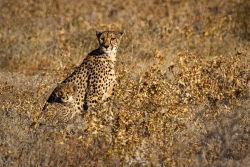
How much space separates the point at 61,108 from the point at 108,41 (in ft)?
3.14

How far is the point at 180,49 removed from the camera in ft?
33.7

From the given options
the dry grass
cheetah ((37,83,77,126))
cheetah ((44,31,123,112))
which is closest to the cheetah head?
cheetah ((44,31,123,112))

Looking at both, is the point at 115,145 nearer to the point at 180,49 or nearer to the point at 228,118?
the point at 228,118

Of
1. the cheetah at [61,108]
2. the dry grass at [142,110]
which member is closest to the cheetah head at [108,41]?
the dry grass at [142,110]

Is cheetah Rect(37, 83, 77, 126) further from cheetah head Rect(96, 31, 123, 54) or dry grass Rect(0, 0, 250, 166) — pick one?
cheetah head Rect(96, 31, 123, 54)

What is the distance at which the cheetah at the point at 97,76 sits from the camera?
6816 mm

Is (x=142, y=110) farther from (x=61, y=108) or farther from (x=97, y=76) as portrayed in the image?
(x=97, y=76)

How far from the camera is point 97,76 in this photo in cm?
691

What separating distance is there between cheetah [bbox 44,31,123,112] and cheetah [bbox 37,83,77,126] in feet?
0.43

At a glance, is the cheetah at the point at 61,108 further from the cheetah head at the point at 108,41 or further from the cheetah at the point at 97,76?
the cheetah head at the point at 108,41

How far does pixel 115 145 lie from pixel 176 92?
1.46 m

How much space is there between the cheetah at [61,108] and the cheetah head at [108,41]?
632 millimetres

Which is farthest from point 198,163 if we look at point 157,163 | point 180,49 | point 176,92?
point 180,49

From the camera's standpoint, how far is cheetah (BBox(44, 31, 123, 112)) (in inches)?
268
